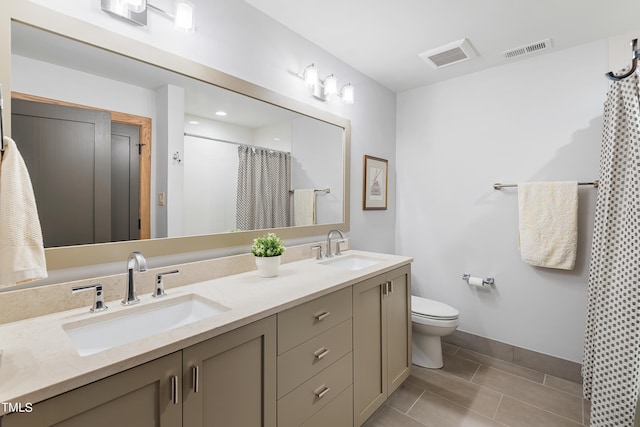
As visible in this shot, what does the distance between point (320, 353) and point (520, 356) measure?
6.52ft

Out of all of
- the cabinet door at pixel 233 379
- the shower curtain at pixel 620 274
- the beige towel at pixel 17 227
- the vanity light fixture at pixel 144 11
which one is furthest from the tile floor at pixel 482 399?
the vanity light fixture at pixel 144 11

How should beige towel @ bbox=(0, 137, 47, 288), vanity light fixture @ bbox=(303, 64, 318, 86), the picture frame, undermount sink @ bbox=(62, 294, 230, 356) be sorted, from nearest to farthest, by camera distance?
beige towel @ bbox=(0, 137, 47, 288), undermount sink @ bbox=(62, 294, 230, 356), vanity light fixture @ bbox=(303, 64, 318, 86), the picture frame

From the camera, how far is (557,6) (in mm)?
1763

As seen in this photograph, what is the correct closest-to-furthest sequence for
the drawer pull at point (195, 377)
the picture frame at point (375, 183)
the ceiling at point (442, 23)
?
the drawer pull at point (195, 377), the ceiling at point (442, 23), the picture frame at point (375, 183)

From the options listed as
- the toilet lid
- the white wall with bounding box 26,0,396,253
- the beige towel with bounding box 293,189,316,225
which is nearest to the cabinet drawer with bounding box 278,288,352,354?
the beige towel with bounding box 293,189,316,225

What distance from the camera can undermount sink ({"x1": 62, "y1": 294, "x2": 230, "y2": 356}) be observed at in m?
1.01

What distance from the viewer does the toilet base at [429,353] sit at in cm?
237

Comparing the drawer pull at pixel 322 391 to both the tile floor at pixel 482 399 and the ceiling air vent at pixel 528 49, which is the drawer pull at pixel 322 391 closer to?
the tile floor at pixel 482 399

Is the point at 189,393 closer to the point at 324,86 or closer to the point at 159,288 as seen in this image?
the point at 159,288

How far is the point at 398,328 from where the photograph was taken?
1983 mm

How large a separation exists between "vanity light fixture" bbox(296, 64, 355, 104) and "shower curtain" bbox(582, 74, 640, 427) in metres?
1.58

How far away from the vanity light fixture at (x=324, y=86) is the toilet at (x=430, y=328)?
173 centimetres

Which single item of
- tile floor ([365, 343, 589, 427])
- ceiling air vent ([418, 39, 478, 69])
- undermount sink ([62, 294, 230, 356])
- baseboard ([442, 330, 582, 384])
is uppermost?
ceiling air vent ([418, 39, 478, 69])

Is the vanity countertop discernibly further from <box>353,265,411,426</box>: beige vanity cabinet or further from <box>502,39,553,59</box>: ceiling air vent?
<box>502,39,553,59</box>: ceiling air vent
